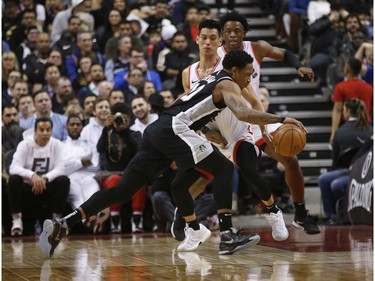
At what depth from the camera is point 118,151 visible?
1144 centimetres

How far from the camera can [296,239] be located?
29.1ft

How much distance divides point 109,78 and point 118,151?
3.27 metres

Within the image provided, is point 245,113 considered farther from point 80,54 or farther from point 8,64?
point 80,54

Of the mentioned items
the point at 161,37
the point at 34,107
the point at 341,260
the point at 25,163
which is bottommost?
the point at 341,260

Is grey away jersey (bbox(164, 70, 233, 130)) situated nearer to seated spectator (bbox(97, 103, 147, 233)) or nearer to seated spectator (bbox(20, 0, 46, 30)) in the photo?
seated spectator (bbox(97, 103, 147, 233))

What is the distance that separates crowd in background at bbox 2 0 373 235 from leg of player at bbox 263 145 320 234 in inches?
113

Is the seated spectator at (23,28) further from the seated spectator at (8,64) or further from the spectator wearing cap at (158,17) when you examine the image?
the spectator wearing cap at (158,17)

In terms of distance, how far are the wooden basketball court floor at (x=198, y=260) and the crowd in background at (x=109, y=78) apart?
1702 mm

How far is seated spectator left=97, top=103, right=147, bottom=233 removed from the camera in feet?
37.4

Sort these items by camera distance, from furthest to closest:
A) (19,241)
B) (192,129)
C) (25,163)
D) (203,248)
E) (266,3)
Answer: (266,3) < (25,163) < (19,241) < (203,248) < (192,129)

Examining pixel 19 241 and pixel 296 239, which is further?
pixel 19 241

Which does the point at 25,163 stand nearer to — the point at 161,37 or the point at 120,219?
the point at 120,219

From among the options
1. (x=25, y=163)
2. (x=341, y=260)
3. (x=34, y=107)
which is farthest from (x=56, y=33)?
(x=341, y=260)

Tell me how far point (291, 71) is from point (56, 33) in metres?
3.96
